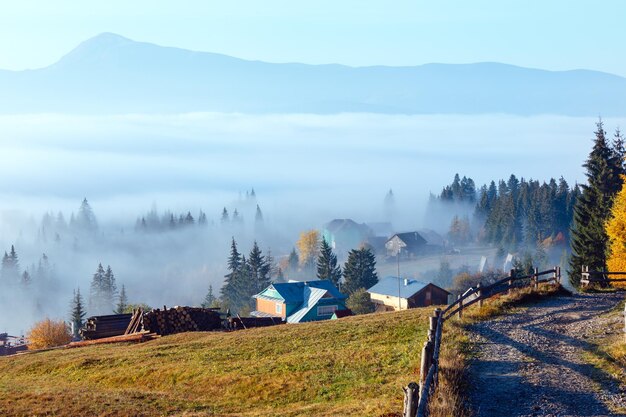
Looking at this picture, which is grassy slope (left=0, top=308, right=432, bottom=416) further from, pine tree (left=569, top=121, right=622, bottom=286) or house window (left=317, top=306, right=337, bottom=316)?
house window (left=317, top=306, right=337, bottom=316)

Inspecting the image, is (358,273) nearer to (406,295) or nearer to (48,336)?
(406,295)

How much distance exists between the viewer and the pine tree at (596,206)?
69938 millimetres

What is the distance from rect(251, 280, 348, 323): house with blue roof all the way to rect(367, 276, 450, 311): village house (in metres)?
8.62

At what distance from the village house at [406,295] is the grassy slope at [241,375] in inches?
2658

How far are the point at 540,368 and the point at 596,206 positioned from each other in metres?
54.9

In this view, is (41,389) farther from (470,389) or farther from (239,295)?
(239,295)

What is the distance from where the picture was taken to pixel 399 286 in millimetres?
110438

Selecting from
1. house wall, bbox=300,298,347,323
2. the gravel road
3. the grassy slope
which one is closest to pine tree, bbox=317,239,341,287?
house wall, bbox=300,298,347,323

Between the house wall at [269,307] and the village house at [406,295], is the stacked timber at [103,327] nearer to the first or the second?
the house wall at [269,307]

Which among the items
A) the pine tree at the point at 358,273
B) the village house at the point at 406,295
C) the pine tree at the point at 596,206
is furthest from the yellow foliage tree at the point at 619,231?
the pine tree at the point at 358,273

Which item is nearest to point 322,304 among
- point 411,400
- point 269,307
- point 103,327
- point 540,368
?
point 269,307

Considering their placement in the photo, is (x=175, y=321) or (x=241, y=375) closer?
(x=241, y=375)

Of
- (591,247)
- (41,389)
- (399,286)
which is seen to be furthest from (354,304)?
(41,389)

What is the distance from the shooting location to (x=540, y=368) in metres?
22.3
